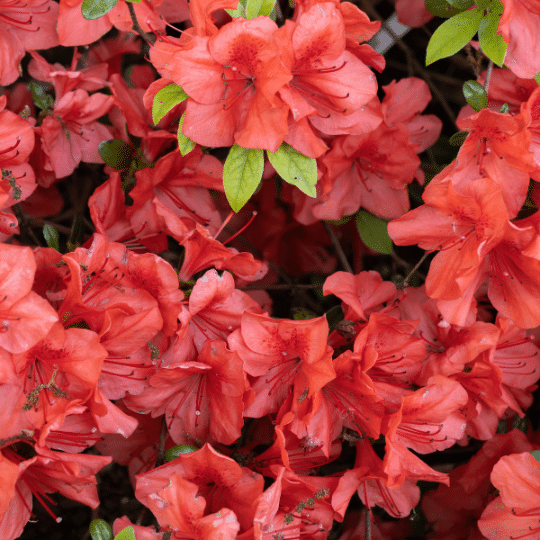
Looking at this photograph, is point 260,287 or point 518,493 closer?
point 518,493

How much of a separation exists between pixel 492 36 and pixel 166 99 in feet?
1.88

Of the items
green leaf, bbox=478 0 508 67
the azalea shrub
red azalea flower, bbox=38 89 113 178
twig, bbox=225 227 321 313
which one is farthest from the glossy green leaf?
green leaf, bbox=478 0 508 67

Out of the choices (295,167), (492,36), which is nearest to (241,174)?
(295,167)

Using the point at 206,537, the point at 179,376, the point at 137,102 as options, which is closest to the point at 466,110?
the point at 137,102

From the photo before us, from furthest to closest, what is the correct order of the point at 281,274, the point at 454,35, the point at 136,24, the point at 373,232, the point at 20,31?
the point at 281,274 → the point at 373,232 → the point at 20,31 → the point at 136,24 → the point at 454,35

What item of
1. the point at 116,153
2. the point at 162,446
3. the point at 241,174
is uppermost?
the point at 241,174

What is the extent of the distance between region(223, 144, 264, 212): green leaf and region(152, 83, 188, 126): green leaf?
13 cm

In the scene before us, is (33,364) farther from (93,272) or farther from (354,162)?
(354,162)

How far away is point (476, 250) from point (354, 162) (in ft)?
1.49

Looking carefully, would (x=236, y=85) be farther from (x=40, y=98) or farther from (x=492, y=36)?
(x=40, y=98)

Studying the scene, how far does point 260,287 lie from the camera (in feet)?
4.89

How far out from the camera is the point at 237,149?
107 cm

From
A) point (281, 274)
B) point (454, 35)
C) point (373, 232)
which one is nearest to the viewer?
point (454, 35)

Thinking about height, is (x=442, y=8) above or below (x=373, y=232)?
above
